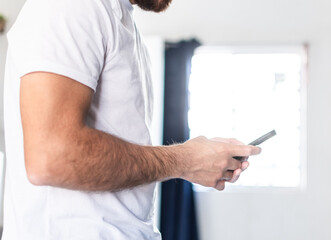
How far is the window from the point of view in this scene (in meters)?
3.18

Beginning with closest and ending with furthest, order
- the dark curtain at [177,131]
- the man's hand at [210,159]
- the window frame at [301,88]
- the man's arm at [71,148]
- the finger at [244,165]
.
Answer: the man's arm at [71,148]
the man's hand at [210,159]
the finger at [244,165]
the dark curtain at [177,131]
the window frame at [301,88]

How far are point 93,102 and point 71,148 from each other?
0.14 metres

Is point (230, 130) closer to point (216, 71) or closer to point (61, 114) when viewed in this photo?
point (216, 71)

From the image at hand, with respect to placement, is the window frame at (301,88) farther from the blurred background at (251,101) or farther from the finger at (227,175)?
the finger at (227,175)

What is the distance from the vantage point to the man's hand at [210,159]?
29.6 inches

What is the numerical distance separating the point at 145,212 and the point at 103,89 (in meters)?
0.25

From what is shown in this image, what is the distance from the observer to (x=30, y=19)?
62 centimetres

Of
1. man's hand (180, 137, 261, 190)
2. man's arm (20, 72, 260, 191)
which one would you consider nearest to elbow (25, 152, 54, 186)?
man's arm (20, 72, 260, 191)

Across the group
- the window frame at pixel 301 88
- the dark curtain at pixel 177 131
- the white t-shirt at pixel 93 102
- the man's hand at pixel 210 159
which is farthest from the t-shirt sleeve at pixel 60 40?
the window frame at pixel 301 88

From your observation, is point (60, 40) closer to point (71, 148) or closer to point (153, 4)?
point (71, 148)

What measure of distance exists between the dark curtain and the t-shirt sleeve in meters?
2.37

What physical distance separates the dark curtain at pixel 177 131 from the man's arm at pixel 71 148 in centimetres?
233

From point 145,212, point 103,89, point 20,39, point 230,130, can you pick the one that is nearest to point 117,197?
point 145,212

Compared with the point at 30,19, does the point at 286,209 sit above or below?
below
